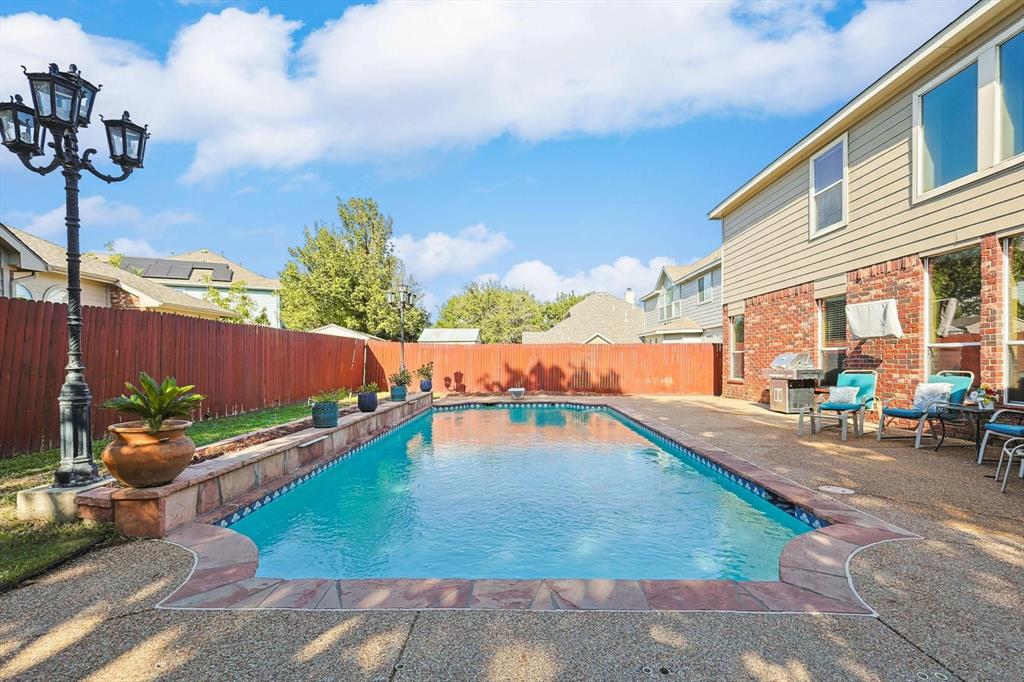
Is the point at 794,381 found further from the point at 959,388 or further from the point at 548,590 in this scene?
the point at 548,590

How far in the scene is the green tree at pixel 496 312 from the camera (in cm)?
4378

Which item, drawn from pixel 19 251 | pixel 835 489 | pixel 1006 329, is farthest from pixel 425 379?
pixel 1006 329

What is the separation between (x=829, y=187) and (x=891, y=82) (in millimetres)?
2227

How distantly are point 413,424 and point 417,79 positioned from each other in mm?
8308

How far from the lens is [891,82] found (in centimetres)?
725

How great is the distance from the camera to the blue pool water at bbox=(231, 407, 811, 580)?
12.2 ft

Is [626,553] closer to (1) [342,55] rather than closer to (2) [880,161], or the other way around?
(2) [880,161]

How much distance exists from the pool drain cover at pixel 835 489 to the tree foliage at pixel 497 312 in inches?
1474

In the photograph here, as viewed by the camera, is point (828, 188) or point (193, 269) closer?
point (828, 188)

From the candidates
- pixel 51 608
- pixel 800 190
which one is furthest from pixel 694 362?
pixel 51 608

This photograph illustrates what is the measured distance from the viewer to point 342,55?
11406 mm

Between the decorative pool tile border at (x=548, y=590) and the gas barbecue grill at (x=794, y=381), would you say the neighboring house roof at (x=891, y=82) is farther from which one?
the decorative pool tile border at (x=548, y=590)

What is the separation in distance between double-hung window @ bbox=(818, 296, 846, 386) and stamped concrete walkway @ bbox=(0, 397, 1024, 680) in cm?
678

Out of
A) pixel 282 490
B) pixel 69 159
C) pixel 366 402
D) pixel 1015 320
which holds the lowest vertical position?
pixel 282 490
